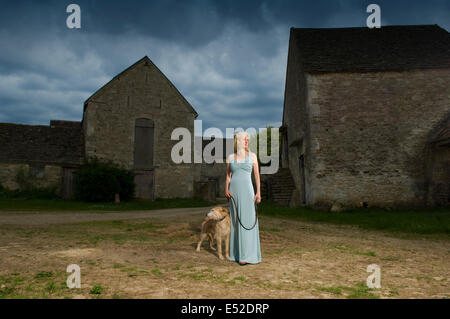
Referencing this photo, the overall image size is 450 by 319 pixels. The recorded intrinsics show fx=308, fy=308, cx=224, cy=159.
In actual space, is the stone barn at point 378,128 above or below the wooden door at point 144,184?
above

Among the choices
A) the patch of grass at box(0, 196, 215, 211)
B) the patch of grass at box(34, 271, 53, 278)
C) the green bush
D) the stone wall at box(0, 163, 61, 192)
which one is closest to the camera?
the patch of grass at box(34, 271, 53, 278)

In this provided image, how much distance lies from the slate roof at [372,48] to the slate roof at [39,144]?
15.6 meters

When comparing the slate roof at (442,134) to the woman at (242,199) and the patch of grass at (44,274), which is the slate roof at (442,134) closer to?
the woman at (242,199)

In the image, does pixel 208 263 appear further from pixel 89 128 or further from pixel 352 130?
pixel 89 128

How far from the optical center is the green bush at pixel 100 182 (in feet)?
58.5

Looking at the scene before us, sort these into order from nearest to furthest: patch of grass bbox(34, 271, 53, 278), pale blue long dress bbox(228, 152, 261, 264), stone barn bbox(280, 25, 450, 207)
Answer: patch of grass bbox(34, 271, 53, 278) < pale blue long dress bbox(228, 152, 261, 264) < stone barn bbox(280, 25, 450, 207)

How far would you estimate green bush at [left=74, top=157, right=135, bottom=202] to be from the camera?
1784 centimetres

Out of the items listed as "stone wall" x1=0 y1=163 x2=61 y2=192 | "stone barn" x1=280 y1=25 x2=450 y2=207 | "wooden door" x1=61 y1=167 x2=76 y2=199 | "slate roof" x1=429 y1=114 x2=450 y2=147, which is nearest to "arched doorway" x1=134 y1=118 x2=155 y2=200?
"wooden door" x1=61 y1=167 x2=76 y2=199

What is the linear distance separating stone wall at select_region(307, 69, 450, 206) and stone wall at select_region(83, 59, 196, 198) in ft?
32.6

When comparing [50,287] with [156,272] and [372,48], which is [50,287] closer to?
[156,272]

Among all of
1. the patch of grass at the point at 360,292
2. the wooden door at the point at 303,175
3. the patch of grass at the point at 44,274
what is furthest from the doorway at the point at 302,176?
the patch of grass at the point at 44,274

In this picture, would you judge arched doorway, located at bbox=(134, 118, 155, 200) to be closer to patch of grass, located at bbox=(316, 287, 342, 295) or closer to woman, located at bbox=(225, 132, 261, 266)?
woman, located at bbox=(225, 132, 261, 266)

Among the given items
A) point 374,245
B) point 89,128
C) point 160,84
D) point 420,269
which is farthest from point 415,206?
point 89,128

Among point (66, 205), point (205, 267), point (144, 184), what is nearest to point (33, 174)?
point (66, 205)
